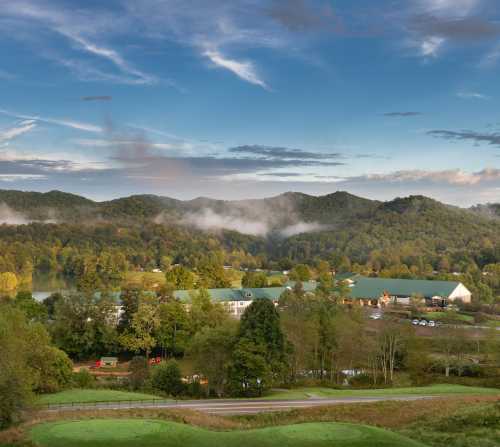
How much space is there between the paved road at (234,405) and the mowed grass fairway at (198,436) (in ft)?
32.3

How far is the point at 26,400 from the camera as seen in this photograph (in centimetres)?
2752

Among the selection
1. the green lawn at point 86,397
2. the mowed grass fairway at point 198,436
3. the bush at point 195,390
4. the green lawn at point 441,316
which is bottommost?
the bush at point 195,390

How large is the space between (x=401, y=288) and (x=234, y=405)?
81864 mm

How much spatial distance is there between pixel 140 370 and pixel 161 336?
17451mm

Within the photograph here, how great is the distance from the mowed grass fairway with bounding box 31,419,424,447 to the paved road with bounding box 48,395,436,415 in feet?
32.3

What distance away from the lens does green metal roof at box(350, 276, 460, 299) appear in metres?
105

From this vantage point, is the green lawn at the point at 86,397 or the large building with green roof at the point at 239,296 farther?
the large building with green roof at the point at 239,296

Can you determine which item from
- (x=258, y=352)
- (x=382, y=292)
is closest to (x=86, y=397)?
(x=258, y=352)

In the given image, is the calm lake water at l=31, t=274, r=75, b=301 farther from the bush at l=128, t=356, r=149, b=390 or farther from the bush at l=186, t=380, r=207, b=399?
the bush at l=186, t=380, r=207, b=399

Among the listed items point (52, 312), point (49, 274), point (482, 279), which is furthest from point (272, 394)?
point (49, 274)

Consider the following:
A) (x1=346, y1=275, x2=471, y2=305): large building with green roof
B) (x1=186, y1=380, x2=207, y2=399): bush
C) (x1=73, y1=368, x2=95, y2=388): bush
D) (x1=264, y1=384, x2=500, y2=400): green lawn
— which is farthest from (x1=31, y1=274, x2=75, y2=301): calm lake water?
(x1=264, y1=384, x2=500, y2=400): green lawn

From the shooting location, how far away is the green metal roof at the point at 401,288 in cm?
10513

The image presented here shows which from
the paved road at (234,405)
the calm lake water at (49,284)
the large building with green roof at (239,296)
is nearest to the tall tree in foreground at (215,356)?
the paved road at (234,405)

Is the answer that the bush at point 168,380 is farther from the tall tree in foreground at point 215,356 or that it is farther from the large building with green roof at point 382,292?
the large building with green roof at point 382,292
